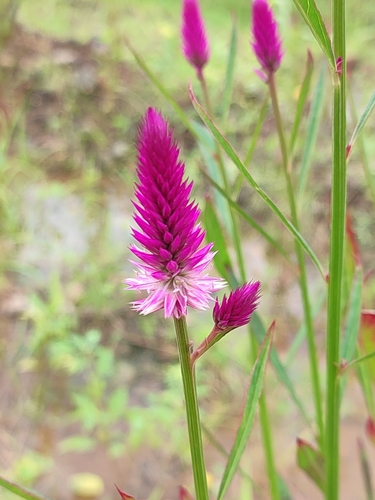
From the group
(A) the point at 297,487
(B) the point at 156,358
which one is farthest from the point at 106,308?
(A) the point at 297,487

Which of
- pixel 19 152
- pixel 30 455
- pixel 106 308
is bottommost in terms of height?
pixel 30 455

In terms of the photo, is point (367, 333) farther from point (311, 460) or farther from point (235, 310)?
point (235, 310)

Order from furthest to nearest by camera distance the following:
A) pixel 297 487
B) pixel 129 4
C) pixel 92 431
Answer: pixel 129 4, pixel 92 431, pixel 297 487

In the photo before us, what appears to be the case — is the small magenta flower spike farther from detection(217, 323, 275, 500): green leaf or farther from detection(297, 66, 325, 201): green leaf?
detection(297, 66, 325, 201): green leaf

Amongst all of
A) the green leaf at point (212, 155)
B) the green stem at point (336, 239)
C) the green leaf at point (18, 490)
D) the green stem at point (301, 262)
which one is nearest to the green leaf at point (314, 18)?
the green stem at point (336, 239)

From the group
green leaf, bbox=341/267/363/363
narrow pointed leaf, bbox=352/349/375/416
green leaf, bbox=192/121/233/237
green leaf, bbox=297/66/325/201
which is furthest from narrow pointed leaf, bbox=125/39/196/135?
narrow pointed leaf, bbox=352/349/375/416

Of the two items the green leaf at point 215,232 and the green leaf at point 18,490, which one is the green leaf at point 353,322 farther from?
the green leaf at point 18,490

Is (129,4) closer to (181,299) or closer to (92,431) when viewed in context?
(92,431)
